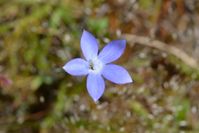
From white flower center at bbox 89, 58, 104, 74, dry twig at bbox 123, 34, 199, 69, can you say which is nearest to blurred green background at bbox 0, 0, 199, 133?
dry twig at bbox 123, 34, 199, 69

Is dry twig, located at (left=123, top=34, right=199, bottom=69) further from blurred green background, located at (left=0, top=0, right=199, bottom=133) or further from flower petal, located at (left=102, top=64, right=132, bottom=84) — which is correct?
flower petal, located at (left=102, top=64, right=132, bottom=84)

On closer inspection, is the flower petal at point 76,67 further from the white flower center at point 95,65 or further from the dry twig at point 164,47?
the dry twig at point 164,47

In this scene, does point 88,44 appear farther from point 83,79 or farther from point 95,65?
point 83,79

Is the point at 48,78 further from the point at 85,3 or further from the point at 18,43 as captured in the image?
the point at 85,3

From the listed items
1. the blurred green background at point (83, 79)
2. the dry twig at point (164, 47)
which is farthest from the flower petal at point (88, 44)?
the dry twig at point (164, 47)

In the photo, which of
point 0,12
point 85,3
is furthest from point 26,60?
point 85,3

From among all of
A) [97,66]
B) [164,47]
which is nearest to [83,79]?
[164,47]
